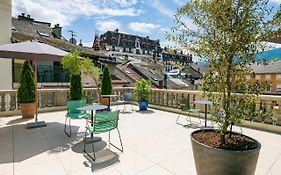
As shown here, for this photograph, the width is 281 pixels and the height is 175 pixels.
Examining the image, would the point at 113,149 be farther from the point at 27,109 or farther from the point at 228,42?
the point at 27,109

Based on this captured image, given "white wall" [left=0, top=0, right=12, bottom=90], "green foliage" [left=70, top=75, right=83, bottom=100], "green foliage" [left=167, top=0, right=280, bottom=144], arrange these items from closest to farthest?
"green foliage" [left=167, top=0, right=280, bottom=144] < "green foliage" [left=70, top=75, right=83, bottom=100] < "white wall" [left=0, top=0, right=12, bottom=90]

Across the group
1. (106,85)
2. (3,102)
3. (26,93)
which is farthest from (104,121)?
(106,85)

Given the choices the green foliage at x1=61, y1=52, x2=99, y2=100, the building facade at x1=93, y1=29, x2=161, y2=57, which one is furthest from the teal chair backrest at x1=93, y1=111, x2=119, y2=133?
the building facade at x1=93, y1=29, x2=161, y2=57

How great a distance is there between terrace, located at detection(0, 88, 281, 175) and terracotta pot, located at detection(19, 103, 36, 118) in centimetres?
23

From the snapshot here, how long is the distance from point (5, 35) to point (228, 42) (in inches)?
414

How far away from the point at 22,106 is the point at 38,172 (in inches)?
169

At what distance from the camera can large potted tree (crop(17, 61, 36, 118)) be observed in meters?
6.30

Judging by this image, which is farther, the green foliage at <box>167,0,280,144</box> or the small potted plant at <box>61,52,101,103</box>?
the small potted plant at <box>61,52,101,103</box>

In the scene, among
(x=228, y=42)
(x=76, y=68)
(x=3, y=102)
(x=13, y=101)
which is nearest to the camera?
(x=228, y=42)

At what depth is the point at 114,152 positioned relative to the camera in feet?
12.2

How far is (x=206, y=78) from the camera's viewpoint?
2637 millimetres

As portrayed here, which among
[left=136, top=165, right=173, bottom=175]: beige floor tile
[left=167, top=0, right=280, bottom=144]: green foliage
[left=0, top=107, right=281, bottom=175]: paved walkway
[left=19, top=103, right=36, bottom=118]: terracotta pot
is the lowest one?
[left=136, top=165, right=173, bottom=175]: beige floor tile

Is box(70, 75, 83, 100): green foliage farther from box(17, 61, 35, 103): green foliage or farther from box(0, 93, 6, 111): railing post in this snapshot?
box(0, 93, 6, 111): railing post

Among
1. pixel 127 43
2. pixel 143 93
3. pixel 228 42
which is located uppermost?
pixel 127 43
